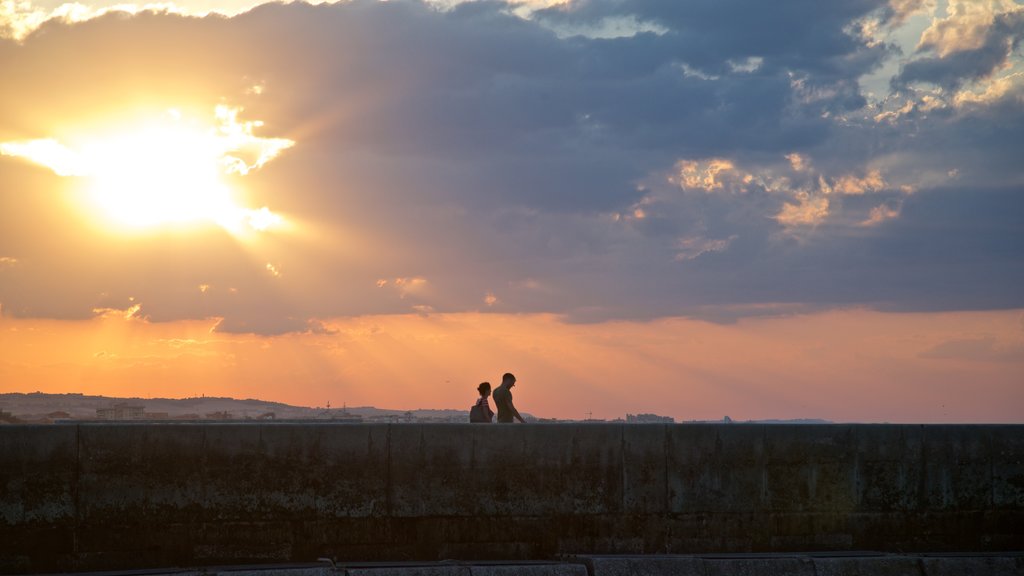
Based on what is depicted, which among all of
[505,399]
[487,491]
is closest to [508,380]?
[505,399]

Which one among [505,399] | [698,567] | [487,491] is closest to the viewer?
[698,567]

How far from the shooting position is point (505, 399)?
51.8 ft

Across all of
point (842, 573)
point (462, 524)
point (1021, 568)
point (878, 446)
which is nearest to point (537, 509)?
point (462, 524)

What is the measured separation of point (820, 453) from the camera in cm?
1288

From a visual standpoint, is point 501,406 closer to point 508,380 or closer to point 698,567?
point 508,380

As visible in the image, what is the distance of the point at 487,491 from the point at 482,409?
13.1 ft

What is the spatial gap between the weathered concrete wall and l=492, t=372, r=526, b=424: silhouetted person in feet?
11.5

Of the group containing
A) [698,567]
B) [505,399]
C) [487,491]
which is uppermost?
[505,399]

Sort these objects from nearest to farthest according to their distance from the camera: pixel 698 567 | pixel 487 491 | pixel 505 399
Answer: pixel 698 567 < pixel 487 491 < pixel 505 399

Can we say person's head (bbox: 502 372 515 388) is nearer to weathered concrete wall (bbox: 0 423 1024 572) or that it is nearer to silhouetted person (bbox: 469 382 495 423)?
silhouetted person (bbox: 469 382 495 423)

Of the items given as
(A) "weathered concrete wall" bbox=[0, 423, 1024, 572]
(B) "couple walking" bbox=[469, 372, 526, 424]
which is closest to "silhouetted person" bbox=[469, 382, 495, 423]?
(B) "couple walking" bbox=[469, 372, 526, 424]

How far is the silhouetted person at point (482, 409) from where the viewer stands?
15.8 m

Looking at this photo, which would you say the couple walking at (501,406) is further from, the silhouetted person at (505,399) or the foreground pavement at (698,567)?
the foreground pavement at (698,567)

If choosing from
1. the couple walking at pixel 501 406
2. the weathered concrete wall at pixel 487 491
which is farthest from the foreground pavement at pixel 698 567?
the couple walking at pixel 501 406
